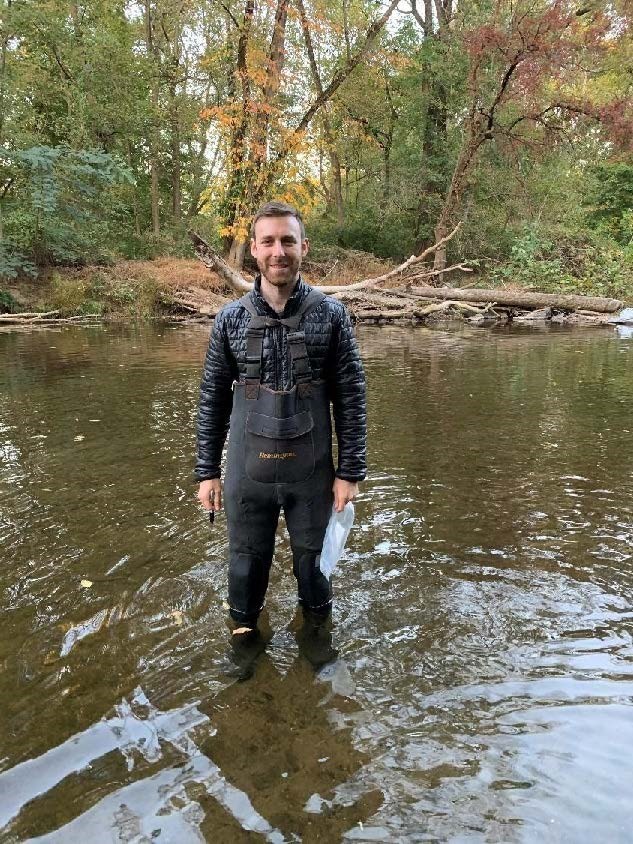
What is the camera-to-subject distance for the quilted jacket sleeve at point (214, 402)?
2.73 metres

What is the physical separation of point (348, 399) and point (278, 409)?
0.37 metres

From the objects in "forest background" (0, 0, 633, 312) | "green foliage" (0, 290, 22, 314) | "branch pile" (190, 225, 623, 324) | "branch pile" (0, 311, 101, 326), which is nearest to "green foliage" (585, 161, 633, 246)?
"forest background" (0, 0, 633, 312)

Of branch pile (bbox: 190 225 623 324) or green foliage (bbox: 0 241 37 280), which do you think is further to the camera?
green foliage (bbox: 0 241 37 280)

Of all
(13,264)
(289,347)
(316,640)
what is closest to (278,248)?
(289,347)

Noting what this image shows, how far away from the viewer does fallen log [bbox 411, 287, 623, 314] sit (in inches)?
692

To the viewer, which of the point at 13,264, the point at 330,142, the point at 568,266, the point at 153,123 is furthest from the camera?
the point at 153,123

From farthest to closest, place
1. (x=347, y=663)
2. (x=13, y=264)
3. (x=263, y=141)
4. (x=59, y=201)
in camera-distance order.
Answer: (x=59, y=201), (x=13, y=264), (x=263, y=141), (x=347, y=663)

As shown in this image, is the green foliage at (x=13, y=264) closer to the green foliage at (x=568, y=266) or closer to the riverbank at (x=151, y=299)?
the riverbank at (x=151, y=299)

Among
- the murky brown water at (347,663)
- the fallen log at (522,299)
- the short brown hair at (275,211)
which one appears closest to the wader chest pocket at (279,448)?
the short brown hair at (275,211)

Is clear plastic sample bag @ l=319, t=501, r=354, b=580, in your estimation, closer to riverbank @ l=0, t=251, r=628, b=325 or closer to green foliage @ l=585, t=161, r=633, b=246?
riverbank @ l=0, t=251, r=628, b=325

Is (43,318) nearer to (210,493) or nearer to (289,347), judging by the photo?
(210,493)

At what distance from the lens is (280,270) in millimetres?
2596

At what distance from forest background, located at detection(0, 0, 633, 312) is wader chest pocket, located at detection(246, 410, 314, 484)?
16.2 metres

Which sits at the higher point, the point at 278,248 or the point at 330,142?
the point at 330,142
